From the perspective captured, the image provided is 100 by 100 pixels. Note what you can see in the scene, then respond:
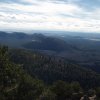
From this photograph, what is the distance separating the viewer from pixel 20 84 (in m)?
84.0

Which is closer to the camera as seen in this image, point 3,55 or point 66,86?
point 3,55

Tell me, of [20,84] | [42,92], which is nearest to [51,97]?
[42,92]

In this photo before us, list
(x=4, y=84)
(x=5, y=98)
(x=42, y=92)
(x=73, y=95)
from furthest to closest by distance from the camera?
(x=73, y=95), (x=42, y=92), (x=4, y=84), (x=5, y=98)

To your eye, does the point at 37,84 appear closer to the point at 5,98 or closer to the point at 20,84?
the point at 20,84

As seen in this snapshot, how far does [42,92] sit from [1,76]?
45.8ft

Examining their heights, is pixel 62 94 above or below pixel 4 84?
below

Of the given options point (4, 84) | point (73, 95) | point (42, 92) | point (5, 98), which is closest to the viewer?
point (5, 98)

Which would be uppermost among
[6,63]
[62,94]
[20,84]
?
[6,63]

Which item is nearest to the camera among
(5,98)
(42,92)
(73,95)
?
(5,98)

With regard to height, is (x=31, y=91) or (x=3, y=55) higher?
(x=3, y=55)

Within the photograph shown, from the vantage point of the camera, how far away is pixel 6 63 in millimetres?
86062

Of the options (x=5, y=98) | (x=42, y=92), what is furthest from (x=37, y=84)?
(x=5, y=98)

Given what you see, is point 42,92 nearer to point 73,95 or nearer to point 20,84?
point 20,84

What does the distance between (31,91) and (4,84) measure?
28.5 ft
